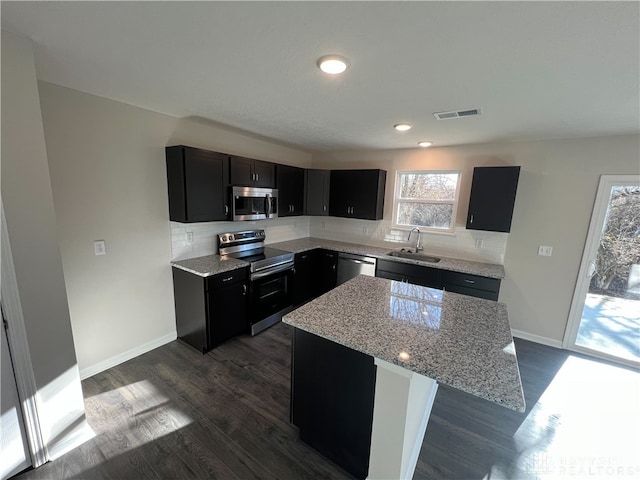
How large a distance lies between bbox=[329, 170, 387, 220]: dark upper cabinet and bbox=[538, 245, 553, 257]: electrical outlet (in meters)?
2.02

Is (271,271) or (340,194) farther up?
(340,194)

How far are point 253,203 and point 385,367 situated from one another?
258 cm

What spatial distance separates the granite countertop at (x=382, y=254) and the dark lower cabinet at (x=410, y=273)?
0.19 ft

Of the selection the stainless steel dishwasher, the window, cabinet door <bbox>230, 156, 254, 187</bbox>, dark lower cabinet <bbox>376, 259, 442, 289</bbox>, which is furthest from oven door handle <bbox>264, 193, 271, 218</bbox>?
the window

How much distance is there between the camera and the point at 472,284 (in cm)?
313

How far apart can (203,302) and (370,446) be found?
1941 millimetres

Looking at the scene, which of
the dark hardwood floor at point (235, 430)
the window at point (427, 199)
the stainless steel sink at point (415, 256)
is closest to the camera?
the dark hardwood floor at point (235, 430)

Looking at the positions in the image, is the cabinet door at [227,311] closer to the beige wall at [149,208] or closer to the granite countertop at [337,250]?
the granite countertop at [337,250]

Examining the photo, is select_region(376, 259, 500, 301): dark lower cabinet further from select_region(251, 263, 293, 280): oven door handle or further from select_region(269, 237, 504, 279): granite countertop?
select_region(251, 263, 293, 280): oven door handle

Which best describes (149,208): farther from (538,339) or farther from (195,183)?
(538,339)

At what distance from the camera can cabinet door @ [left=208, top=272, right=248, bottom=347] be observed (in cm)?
272

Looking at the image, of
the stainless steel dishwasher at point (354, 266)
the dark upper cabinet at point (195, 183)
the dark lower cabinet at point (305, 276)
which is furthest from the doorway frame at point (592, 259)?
the dark upper cabinet at point (195, 183)

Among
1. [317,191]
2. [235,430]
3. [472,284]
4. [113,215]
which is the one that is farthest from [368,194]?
[235,430]

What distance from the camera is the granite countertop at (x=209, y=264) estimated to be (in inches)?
105
